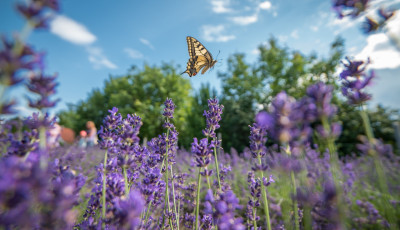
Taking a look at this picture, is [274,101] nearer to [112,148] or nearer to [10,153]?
[112,148]

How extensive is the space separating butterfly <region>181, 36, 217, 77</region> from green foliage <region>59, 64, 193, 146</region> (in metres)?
16.3

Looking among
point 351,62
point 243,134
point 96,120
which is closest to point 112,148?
point 351,62

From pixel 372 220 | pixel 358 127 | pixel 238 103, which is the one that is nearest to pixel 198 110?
pixel 238 103

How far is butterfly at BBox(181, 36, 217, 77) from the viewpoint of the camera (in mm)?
5687

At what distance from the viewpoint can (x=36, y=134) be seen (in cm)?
118

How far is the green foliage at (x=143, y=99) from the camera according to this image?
23.4 m

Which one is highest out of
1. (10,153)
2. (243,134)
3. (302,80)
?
(302,80)

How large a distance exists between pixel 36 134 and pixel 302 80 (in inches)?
1023

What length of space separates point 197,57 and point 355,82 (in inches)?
188

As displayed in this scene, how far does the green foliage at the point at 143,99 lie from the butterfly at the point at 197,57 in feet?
53.4

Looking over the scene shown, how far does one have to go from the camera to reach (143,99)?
27.0 meters

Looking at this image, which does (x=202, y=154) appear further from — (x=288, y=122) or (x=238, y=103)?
(x=238, y=103)

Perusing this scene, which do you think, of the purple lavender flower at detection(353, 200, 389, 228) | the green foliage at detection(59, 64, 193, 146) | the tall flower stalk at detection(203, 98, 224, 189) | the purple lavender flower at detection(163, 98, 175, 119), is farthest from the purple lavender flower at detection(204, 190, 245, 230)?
the green foliage at detection(59, 64, 193, 146)

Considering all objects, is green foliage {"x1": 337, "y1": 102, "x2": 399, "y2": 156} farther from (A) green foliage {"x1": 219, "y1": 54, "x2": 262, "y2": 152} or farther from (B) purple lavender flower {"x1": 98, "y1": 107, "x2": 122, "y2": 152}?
(B) purple lavender flower {"x1": 98, "y1": 107, "x2": 122, "y2": 152}
